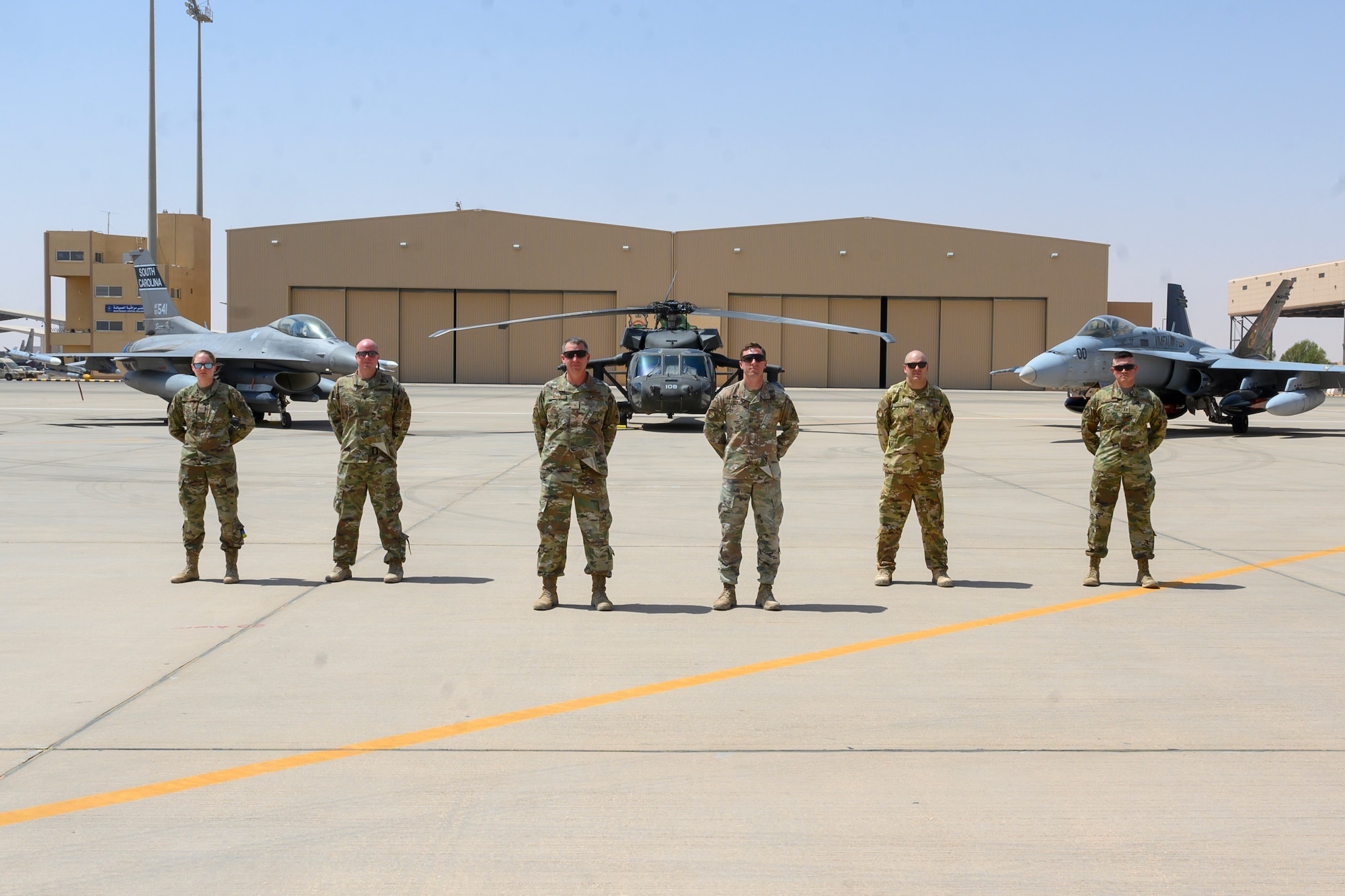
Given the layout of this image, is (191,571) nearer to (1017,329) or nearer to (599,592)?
(599,592)

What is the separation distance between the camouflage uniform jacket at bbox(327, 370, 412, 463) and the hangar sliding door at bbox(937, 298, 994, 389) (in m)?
52.6

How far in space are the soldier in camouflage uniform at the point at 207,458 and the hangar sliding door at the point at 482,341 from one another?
49266 millimetres

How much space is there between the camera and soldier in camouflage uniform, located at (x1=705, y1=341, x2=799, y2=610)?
788cm

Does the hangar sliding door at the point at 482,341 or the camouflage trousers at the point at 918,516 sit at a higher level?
the hangar sliding door at the point at 482,341

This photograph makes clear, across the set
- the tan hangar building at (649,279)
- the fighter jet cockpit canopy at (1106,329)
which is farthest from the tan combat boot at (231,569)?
the tan hangar building at (649,279)

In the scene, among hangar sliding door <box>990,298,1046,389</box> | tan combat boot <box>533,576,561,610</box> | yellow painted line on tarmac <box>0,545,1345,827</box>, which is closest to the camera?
yellow painted line on tarmac <box>0,545,1345,827</box>

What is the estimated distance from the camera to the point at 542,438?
8.00 meters

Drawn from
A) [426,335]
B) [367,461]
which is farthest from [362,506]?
[426,335]

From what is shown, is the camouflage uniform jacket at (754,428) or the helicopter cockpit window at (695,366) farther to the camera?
the helicopter cockpit window at (695,366)

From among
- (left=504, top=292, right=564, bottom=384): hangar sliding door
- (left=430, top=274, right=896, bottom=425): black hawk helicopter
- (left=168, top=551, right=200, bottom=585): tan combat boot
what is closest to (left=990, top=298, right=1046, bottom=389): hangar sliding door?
(left=504, top=292, right=564, bottom=384): hangar sliding door

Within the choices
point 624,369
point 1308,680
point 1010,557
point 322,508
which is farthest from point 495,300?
point 1308,680

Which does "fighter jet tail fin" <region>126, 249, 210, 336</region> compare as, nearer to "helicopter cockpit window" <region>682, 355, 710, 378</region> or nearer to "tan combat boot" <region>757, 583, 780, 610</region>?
"helicopter cockpit window" <region>682, 355, 710, 378</region>

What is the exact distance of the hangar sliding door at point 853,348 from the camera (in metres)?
58.3

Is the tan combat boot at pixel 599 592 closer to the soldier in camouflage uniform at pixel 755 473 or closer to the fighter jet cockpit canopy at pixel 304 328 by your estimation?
Answer: the soldier in camouflage uniform at pixel 755 473
